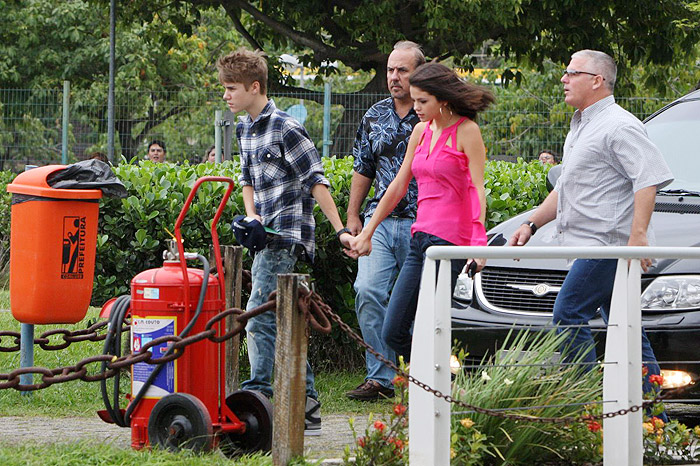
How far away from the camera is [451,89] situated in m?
5.56

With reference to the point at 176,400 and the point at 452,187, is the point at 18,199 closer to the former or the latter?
the point at 176,400

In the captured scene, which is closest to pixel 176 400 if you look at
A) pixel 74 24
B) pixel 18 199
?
pixel 18 199

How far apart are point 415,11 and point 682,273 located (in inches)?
513

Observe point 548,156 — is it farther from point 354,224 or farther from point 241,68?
point 241,68

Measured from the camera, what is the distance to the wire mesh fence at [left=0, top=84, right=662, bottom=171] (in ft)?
49.3

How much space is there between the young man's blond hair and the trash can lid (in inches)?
42.9

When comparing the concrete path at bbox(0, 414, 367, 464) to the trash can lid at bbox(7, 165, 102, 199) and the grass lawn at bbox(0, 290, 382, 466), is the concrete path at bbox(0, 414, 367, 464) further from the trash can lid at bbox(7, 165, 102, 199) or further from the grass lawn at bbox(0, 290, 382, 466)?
the trash can lid at bbox(7, 165, 102, 199)

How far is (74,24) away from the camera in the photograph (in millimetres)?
28422

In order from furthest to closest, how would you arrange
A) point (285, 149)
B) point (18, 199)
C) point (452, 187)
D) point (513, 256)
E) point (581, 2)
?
point (581, 2) < point (18, 199) < point (285, 149) < point (452, 187) < point (513, 256)

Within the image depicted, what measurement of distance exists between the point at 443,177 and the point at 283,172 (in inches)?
36.8

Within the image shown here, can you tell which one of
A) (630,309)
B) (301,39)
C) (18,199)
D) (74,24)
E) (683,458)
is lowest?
(683,458)

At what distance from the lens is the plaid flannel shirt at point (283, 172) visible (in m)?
5.99

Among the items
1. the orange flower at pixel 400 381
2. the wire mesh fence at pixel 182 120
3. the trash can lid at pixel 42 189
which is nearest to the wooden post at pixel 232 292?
the trash can lid at pixel 42 189

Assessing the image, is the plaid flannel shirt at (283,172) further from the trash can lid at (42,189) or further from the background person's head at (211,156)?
the background person's head at (211,156)
